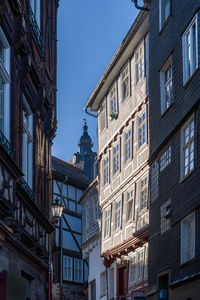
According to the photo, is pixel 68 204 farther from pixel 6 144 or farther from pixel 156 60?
pixel 6 144

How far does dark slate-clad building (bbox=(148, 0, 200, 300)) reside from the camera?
49.7 feet

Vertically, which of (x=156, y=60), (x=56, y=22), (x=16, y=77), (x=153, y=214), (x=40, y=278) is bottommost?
(x=40, y=278)

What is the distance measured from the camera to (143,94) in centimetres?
2428

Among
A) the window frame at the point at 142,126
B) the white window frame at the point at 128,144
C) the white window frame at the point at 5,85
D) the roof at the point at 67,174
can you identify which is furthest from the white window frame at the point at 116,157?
the roof at the point at 67,174

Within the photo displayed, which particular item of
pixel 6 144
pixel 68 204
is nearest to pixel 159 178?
pixel 6 144

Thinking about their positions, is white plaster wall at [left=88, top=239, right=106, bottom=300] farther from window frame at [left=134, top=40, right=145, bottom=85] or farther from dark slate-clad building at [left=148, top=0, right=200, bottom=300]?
dark slate-clad building at [left=148, top=0, right=200, bottom=300]

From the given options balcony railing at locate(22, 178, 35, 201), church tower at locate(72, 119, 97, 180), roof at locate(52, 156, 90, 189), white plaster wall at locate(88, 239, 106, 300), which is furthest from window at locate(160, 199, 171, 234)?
church tower at locate(72, 119, 97, 180)

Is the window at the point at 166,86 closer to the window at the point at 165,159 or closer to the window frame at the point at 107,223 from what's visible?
the window at the point at 165,159

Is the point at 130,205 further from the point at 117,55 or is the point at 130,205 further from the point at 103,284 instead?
the point at 103,284

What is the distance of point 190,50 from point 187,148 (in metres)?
2.24

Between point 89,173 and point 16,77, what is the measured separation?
117ft

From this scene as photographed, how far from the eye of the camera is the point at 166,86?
1881 cm

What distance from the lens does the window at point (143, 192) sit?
23.3 meters

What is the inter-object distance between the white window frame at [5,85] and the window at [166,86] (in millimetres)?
5268
